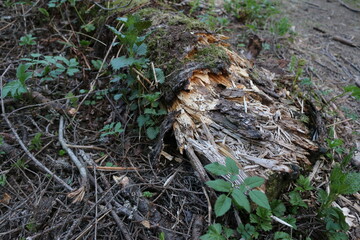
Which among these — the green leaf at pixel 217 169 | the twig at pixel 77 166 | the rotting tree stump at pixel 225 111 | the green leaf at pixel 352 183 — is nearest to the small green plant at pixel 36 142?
the twig at pixel 77 166

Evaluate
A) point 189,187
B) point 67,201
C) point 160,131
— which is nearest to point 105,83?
point 160,131

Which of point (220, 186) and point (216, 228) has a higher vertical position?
point (220, 186)

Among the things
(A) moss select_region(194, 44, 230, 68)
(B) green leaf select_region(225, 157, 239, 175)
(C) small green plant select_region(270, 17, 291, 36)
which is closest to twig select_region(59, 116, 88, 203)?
(B) green leaf select_region(225, 157, 239, 175)

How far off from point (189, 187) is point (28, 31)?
3.18 m

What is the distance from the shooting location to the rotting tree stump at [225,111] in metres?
1.85

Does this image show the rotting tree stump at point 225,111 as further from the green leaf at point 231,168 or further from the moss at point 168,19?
the green leaf at point 231,168

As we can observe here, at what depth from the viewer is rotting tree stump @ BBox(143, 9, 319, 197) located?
1.85m

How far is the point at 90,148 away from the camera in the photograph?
2193 mm

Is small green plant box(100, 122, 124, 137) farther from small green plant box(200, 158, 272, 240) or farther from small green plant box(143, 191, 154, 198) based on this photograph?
small green plant box(200, 158, 272, 240)

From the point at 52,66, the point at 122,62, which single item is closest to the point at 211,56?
the point at 122,62

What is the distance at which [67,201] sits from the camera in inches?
72.7

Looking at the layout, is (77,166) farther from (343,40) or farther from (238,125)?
(343,40)

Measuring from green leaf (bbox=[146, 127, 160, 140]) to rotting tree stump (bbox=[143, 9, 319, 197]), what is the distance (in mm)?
116

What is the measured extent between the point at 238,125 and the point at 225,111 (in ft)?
A: 0.49
